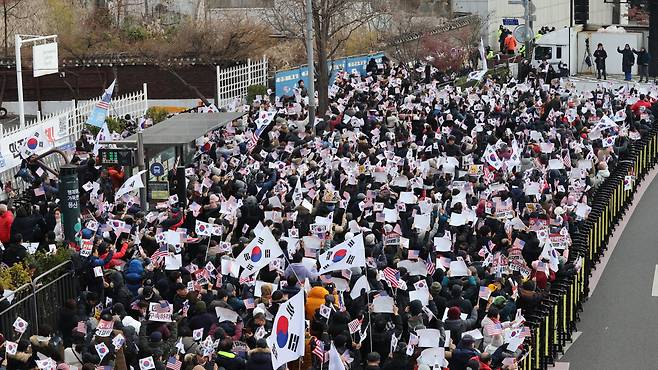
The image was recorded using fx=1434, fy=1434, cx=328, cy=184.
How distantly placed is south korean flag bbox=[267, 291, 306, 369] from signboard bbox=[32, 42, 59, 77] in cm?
1982

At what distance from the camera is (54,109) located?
44031mm

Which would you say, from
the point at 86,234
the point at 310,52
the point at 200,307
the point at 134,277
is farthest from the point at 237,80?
the point at 200,307

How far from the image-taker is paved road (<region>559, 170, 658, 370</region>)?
1928cm

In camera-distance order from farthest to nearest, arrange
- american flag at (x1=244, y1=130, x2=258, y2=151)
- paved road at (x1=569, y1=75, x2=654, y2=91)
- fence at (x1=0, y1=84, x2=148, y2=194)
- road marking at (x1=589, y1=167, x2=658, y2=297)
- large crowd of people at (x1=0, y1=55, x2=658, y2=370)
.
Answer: paved road at (x1=569, y1=75, x2=654, y2=91) → american flag at (x1=244, y1=130, x2=258, y2=151) → fence at (x1=0, y1=84, x2=148, y2=194) → road marking at (x1=589, y1=167, x2=658, y2=297) → large crowd of people at (x1=0, y1=55, x2=658, y2=370)

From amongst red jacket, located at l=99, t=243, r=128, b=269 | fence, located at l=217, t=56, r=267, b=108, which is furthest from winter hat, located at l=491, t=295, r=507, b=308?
fence, located at l=217, t=56, r=267, b=108

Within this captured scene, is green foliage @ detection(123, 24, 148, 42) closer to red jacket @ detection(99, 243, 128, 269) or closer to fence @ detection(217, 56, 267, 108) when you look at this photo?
fence @ detection(217, 56, 267, 108)

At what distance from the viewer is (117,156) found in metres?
24.4

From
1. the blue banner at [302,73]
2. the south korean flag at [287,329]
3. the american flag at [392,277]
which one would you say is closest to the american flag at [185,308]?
the american flag at [392,277]

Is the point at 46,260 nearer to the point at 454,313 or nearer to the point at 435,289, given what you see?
the point at 435,289

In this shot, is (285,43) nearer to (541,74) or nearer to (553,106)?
(541,74)

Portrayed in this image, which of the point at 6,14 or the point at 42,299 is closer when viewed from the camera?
the point at 42,299

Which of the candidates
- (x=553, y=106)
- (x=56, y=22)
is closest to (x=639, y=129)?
(x=553, y=106)

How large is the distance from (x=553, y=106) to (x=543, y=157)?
7079 millimetres

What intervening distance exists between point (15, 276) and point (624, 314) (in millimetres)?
8867
